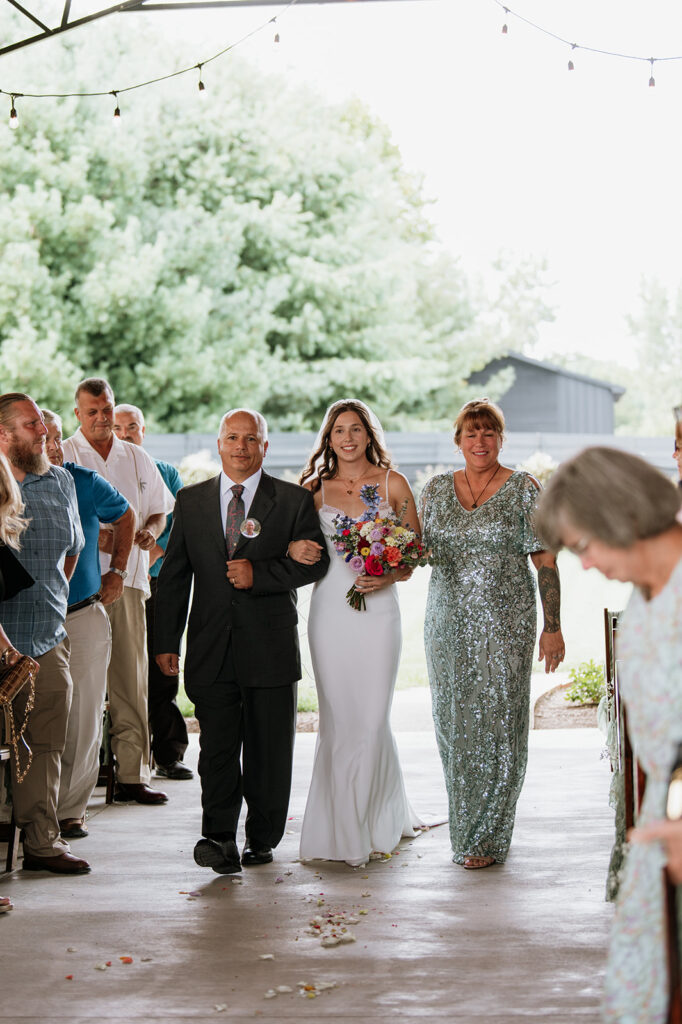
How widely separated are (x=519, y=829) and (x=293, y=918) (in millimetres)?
1986

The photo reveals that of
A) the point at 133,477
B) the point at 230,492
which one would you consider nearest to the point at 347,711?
the point at 230,492

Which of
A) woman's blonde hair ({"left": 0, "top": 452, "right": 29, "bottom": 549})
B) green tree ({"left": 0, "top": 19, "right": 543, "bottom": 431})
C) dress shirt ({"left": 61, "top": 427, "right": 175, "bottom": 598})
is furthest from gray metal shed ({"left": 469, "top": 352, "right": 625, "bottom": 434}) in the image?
woman's blonde hair ({"left": 0, "top": 452, "right": 29, "bottom": 549})

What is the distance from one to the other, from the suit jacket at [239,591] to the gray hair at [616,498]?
3217 millimetres

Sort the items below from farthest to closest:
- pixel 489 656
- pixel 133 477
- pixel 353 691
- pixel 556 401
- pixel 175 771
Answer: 1. pixel 556 401
2. pixel 175 771
3. pixel 133 477
4. pixel 353 691
5. pixel 489 656

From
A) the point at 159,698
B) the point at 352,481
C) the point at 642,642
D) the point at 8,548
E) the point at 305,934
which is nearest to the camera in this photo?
the point at 642,642

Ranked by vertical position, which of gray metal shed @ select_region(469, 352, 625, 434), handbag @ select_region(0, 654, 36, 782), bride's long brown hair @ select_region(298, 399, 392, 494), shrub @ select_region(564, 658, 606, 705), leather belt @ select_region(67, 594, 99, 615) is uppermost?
gray metal shed @ select_region(469, 352, 625, 434)

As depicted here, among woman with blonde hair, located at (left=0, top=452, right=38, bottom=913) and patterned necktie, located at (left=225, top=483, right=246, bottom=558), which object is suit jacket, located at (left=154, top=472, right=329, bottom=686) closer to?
patterned necktie, located at (left=225, top=483, right=246, bottom=558)

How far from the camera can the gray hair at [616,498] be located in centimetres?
244

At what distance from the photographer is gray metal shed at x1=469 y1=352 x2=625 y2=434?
31.2m

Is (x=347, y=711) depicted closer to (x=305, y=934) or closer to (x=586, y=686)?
(x=305, y=934)

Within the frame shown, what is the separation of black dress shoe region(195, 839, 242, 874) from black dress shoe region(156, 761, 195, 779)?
8.29 feet

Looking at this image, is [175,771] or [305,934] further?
[175,771]

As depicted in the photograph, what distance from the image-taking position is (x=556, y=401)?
31.5 m

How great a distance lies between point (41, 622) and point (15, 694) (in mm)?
483
